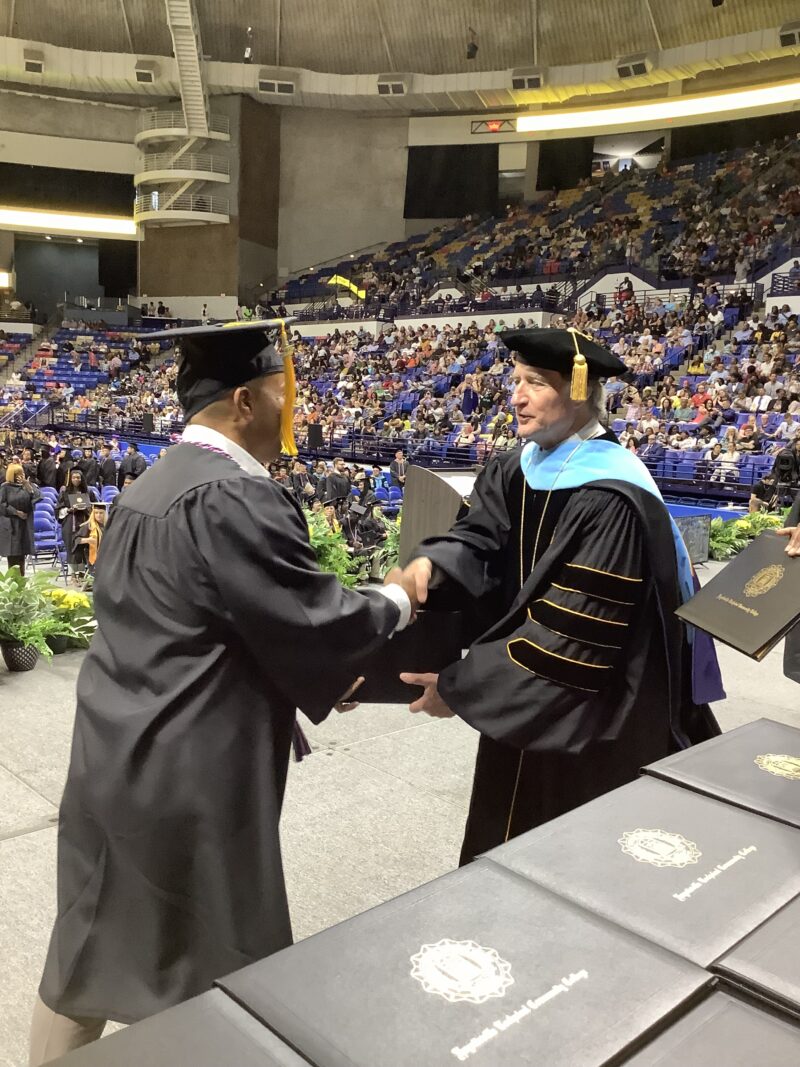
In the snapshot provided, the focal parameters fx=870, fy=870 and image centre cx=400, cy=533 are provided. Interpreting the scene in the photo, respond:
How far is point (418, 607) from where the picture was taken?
2328 millimetres

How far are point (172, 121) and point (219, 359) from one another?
33.6 meters

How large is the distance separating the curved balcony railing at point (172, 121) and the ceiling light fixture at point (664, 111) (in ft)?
34.1

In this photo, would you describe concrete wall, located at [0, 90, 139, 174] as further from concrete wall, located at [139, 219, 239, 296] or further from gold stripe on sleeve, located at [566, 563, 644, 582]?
gold stripe on sleeve, located at [566, 563, 644, 582]

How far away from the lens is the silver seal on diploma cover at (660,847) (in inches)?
48.7

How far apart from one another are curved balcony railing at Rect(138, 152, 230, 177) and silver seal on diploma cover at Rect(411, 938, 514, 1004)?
33639 mm

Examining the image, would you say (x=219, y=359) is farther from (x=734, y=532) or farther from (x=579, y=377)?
(x=734, y=532)

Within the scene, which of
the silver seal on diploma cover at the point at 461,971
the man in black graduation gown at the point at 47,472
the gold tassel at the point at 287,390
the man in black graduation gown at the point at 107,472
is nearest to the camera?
the silver seal on diploma cover at the point at 461,971

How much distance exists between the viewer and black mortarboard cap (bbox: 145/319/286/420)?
1.75 metres

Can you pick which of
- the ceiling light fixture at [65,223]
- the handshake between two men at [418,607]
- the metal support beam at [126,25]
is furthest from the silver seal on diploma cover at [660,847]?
the ceiling light fixture at [65,223]

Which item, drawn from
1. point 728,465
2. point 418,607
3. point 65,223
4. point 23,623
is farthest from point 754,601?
point 65,223

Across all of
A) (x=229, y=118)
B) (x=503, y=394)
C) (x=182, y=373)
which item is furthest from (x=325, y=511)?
(x=229, y=118)

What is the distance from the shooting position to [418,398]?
71.3ft

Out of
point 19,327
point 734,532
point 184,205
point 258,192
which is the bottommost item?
point 734,532

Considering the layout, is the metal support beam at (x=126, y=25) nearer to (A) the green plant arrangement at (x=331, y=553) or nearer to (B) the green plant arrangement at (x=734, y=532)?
(B) the green plant arrangement at (x=734, y=532)
